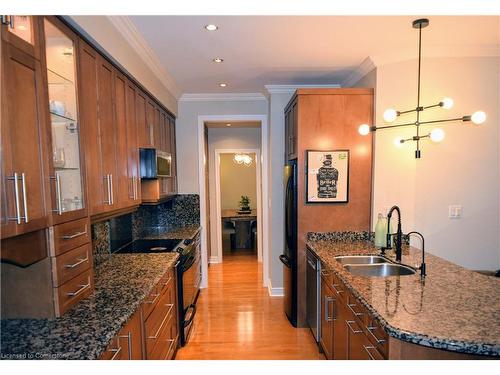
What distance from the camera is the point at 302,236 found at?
2.87 m

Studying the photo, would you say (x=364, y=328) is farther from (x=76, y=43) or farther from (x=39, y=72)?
(x=76, y=43)

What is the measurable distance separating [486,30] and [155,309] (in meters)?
3.21

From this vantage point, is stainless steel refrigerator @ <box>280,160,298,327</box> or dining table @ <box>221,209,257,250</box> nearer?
stainless steel refrigerator @ <box>280,160,298,327</box>

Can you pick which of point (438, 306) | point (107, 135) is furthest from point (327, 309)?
point (107, 135)

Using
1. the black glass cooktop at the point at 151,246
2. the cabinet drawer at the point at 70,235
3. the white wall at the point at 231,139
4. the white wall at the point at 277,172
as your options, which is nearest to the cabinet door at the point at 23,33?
the cabinet drawer at the point at 70,235

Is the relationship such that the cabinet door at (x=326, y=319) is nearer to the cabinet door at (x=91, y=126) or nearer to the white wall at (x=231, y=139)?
the cabinet door at (x=91, y=126)

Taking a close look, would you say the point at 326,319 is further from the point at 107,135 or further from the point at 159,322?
the point at 107,135

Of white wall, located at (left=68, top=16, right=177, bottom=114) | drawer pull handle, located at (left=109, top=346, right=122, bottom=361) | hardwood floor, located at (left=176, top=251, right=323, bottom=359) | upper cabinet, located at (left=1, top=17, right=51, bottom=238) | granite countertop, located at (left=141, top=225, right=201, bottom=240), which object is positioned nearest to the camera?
upper cabinet, located at (left=1, top=17, right=51, bottom=238)

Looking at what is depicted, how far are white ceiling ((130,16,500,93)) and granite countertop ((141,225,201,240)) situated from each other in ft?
5.97

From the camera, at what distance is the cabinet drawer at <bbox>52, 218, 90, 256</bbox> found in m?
1.30

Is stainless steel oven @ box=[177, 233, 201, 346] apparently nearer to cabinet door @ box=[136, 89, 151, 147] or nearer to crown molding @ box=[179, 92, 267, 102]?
cabinet door @ box=[136, 89, 151, 147]

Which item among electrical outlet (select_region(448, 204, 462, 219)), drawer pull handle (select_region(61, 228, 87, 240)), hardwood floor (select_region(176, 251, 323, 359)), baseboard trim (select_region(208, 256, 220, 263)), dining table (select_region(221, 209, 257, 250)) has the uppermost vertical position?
drawer pull handle (select_region(61, 228, 87, 240))

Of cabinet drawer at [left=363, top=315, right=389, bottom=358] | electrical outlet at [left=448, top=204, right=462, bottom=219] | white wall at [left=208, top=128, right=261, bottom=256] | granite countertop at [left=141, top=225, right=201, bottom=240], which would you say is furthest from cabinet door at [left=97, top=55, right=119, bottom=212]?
white wall at [left=208, top=128, right=261, bottom=256]
